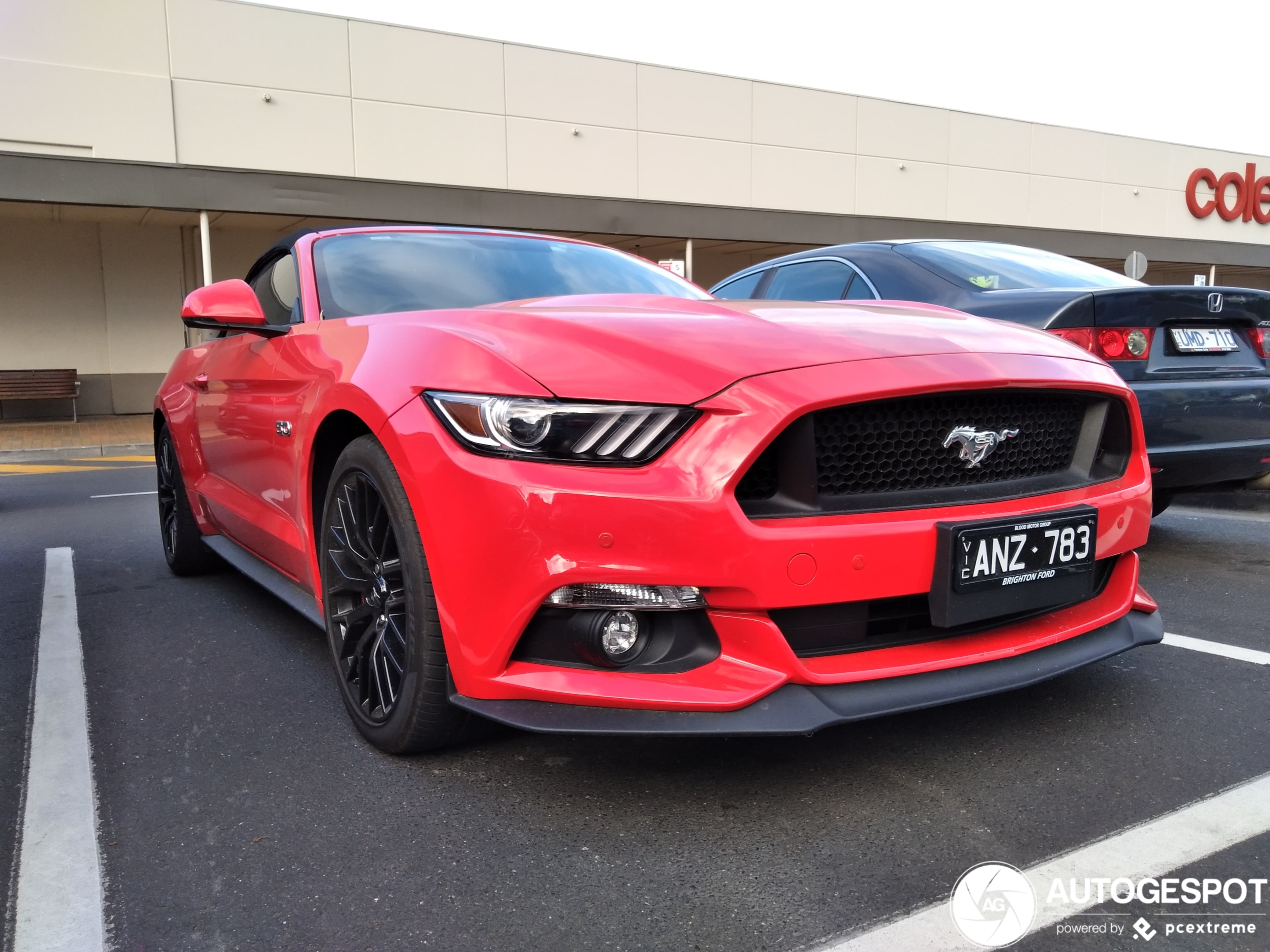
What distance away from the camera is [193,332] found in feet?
55.1

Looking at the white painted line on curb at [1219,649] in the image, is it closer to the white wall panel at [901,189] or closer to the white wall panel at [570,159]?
the white wall panel at [570,159]

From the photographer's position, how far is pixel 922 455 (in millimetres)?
2119

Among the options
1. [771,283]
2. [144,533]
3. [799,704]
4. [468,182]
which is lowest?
[144,533]

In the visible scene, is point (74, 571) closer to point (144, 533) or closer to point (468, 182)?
point (144, 533)

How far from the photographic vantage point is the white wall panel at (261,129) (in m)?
14.8

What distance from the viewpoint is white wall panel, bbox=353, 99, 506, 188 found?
16078 millimetres

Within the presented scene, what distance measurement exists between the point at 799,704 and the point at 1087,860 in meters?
0.61

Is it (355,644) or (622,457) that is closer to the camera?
(622,457)

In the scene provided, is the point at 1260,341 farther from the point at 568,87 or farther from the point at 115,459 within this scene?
the point at 568,87

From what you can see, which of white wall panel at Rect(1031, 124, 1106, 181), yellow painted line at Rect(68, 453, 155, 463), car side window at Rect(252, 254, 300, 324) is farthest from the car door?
white wall panel at Rect(1031, 124, 1106, 181)

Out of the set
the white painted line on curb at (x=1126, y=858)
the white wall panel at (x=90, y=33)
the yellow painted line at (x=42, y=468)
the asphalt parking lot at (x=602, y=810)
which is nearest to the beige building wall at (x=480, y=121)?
the white wall panel at (x=90, y=33)

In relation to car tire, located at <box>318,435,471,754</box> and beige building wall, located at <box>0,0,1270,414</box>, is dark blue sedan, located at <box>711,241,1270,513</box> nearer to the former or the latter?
car tire, located at <box>318,435,471,754</box>

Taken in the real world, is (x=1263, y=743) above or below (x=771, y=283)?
below

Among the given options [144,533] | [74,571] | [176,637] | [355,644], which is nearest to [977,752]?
[355,644]
